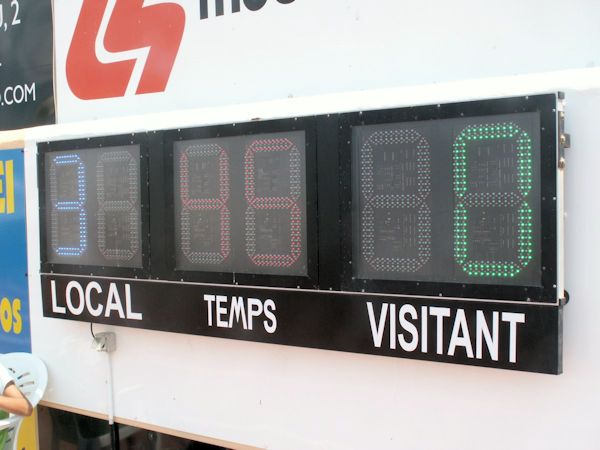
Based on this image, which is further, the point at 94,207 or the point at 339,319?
the point at 94,207

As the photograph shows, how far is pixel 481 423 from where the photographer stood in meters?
2.22

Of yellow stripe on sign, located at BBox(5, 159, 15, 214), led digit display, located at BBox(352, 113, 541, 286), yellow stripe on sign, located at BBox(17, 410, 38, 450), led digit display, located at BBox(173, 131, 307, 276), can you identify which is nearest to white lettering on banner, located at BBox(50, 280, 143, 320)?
led digit display, located at BBox(173, 131, 307, 276)

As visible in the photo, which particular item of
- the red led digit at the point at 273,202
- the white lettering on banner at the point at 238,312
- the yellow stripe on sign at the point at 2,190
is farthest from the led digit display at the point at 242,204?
the yellow stripe on sign at the point at 2,190

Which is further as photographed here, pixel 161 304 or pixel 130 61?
pixel 130 61

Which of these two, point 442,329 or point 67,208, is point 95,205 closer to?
point 67,208

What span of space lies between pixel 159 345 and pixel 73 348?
60cm

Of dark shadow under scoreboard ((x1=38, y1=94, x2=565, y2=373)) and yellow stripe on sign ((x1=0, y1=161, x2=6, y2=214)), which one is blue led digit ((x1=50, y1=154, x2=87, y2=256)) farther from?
yellow stripe on sign ((x1=0, y1=161, x2=6, y2=214))

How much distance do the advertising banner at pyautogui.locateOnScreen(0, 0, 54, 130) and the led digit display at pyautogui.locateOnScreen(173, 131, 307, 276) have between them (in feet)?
3.87

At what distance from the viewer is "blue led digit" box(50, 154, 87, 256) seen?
118 inches

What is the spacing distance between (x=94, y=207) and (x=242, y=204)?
32.5 inches

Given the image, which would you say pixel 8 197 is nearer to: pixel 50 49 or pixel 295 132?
pixel 50 49

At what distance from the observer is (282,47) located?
8.71ft

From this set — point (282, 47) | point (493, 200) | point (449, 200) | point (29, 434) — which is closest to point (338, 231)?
point (449, 200)

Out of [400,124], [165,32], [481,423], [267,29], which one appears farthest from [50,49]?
[481,423]
